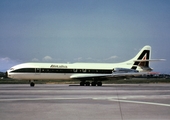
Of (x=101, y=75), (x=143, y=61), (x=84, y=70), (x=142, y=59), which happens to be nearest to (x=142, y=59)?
(x=142, y=59)

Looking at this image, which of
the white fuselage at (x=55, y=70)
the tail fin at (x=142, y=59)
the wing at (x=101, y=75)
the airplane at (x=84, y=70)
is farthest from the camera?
the tail fin at (x=142, y=59)

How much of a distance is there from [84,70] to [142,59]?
11983 millimetres

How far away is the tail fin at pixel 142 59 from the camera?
5559 centimetres

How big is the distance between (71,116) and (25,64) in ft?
127

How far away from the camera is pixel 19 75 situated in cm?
4831

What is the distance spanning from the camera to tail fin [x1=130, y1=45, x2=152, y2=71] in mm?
55594

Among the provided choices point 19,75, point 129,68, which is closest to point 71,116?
point 19,75

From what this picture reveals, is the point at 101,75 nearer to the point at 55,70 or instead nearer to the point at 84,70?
the point at 84,70

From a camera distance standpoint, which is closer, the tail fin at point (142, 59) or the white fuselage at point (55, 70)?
the white fuselage at point (55, 70)

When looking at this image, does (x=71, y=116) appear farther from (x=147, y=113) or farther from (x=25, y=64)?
(x=25, y=64)

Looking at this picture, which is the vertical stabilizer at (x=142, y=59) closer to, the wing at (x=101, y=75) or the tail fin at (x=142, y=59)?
the tail fin at (x=142, y=59)

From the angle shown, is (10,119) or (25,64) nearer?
(10,119)

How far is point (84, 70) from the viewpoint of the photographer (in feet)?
172

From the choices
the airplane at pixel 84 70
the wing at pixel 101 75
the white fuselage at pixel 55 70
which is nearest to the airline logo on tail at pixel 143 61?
the airplane at pixel 84 70
